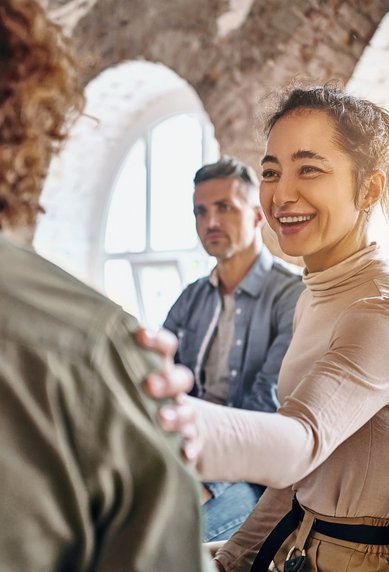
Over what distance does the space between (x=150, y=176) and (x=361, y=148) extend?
14.1 feet

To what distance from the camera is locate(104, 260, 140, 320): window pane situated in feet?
19.1

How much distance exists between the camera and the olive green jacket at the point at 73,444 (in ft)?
2.18

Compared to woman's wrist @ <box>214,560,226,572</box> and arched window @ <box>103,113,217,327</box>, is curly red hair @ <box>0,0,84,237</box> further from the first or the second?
arched window @ <box>103,113,217,327</box>

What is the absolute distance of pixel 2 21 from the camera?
79 cm

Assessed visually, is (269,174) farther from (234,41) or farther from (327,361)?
(234,41)

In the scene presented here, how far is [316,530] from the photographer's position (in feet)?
4.49

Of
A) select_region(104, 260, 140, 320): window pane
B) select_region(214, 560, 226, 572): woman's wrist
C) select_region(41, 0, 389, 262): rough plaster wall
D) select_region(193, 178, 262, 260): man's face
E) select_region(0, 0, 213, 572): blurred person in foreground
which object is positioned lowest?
select_region(214, 560, 226, 572): woman's wrist

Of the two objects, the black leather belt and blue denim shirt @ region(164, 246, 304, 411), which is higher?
blue denim shirt @ region(164, 246, 304, 411)

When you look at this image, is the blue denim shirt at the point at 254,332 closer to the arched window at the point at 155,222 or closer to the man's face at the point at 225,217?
the man's face at the point at 225,217

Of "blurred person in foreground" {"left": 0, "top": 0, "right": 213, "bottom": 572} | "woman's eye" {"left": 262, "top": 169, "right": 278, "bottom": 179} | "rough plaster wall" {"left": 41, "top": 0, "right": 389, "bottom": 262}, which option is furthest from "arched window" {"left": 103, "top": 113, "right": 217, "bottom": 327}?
"blurred person in foreground" {"left": 0, "top": 0, "right": 213, "bottom": 572}

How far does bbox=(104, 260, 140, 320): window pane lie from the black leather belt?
435 cm

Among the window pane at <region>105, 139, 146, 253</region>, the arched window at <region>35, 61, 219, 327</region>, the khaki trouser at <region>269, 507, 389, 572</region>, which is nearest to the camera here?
the khaki trouser at <region>269, 507, 389, 572</region>

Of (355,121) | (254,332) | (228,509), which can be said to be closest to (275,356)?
(254,332)

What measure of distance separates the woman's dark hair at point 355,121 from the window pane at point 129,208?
427cm
